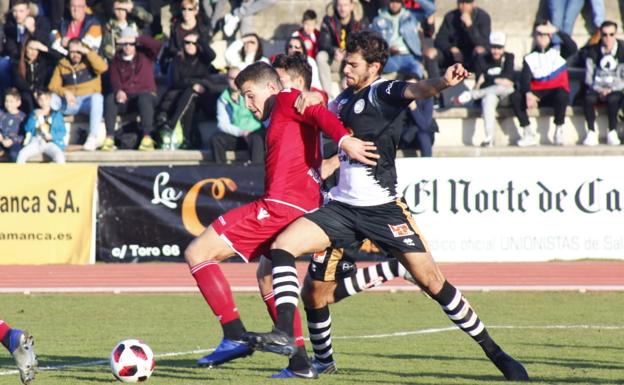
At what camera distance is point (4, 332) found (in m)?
7.21

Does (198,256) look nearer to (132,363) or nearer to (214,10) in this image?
(132,363)

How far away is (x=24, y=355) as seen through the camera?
694 cm

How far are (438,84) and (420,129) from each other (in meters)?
11.2

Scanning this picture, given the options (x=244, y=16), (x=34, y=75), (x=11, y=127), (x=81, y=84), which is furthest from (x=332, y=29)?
(x=11, y=127)

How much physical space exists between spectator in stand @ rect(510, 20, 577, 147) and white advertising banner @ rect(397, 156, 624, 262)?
2.25m

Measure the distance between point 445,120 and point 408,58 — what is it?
3.99 feet

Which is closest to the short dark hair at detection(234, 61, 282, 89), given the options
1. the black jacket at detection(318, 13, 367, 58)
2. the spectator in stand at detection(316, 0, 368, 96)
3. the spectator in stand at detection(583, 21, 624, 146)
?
the spectator in stand at detection(316, 0, 368, 96)

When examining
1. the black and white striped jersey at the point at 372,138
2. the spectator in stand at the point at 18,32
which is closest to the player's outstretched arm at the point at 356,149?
the black and white striped jersey at the point at 372,138

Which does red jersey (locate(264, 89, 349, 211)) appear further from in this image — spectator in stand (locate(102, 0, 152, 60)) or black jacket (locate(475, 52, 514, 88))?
spectator in stand (locate(102, 0, 152, 60))

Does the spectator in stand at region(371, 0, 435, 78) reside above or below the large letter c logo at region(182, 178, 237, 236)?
above

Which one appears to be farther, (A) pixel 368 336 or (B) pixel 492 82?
(B) pixel 492 82

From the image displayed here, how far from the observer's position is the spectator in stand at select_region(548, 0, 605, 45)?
2106 cm

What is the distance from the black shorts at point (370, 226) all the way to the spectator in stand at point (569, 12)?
14.1 m

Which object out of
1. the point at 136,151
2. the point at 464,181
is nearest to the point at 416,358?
the point at 464,181
